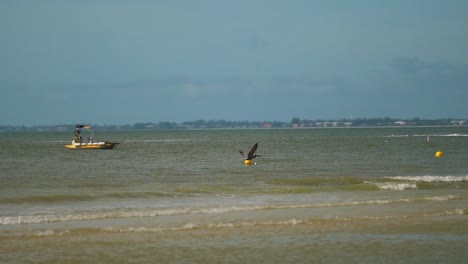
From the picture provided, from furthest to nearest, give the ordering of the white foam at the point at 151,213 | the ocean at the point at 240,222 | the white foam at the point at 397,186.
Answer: the white foam at the point at 397,186, the white foam at the point at 151,213, the ocean at the point at 240,222

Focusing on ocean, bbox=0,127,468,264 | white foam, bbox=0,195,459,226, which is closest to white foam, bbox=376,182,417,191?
ocean, bbox=0,127,468,264

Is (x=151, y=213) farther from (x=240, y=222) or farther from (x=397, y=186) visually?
(x=397, y=186)

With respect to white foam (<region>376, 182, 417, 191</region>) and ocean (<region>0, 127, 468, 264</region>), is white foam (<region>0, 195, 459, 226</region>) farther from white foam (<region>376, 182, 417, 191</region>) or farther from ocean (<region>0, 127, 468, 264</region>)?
white foam (<region>376, 182, 417, 191</region>)

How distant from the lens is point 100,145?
8400 centimetres

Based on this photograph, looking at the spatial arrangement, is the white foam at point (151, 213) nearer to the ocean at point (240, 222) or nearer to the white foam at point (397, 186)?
the ocean at point (240, 222)

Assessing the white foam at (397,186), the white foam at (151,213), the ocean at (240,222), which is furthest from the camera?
the white foam at (397,186)

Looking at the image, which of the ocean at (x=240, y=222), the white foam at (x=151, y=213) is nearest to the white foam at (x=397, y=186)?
the ocean at (x=240, y=222)

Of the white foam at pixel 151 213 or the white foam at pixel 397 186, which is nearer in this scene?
the white foam at pixel 151 213

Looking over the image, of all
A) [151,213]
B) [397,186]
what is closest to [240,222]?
[151,213]

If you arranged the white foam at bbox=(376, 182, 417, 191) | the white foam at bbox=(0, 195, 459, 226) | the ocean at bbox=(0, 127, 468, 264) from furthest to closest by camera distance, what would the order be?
1. the white foam at bbox=(376, 182, 417, 191)
2. the white foam at bbox=(0, 195, 459, 226)
3. the ocean at bbox=(0, 127, 468, 264)

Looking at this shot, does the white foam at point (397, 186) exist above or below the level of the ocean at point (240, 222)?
above

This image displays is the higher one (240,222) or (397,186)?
(397,186)

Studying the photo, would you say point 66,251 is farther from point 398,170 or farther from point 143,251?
point 398,170

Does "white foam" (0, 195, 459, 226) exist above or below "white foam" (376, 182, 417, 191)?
below
